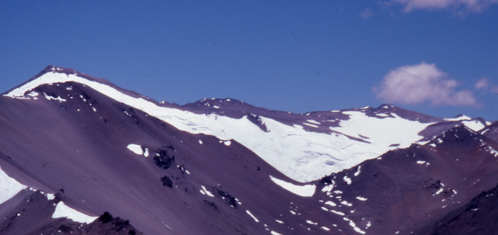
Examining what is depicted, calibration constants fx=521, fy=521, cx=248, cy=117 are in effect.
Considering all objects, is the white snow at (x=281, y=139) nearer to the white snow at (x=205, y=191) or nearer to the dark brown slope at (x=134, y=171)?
the dark brown slope at (x=134, y=171)

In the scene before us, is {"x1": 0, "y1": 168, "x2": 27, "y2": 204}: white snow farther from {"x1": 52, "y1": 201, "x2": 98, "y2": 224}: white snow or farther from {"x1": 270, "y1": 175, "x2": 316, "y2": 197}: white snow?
{"x1": 270, "y1": 175, "x2": 316, "y2": 197}: white snow

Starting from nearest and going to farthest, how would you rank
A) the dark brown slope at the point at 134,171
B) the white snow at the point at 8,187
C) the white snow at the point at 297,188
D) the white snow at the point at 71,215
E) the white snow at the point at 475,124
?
the white snow at the point at 71,215, the white snow at the point at 8,187, the dark brown slope at the point at 134,171, the white snow at the point at 297,188, the white snow at the point at 475,124


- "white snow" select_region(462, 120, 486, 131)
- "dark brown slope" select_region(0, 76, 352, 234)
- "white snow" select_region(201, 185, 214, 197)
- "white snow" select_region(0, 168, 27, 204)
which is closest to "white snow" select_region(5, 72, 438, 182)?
"white snow" select_region(462, 120, 486, 131)

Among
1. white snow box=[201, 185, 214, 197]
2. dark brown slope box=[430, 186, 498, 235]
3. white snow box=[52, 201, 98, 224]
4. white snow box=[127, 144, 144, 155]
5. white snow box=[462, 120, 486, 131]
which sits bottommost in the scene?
white snow box=[52, 201, 98, 224]

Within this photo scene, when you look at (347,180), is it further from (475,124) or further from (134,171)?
(475,124)

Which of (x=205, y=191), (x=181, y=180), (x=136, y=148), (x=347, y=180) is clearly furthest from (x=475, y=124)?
(x=136, y=148)

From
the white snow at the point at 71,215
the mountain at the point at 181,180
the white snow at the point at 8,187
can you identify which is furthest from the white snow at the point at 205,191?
the white snow at the point at 71,215

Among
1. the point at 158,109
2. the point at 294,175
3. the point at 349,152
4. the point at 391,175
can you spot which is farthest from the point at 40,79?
the point at 391,175
